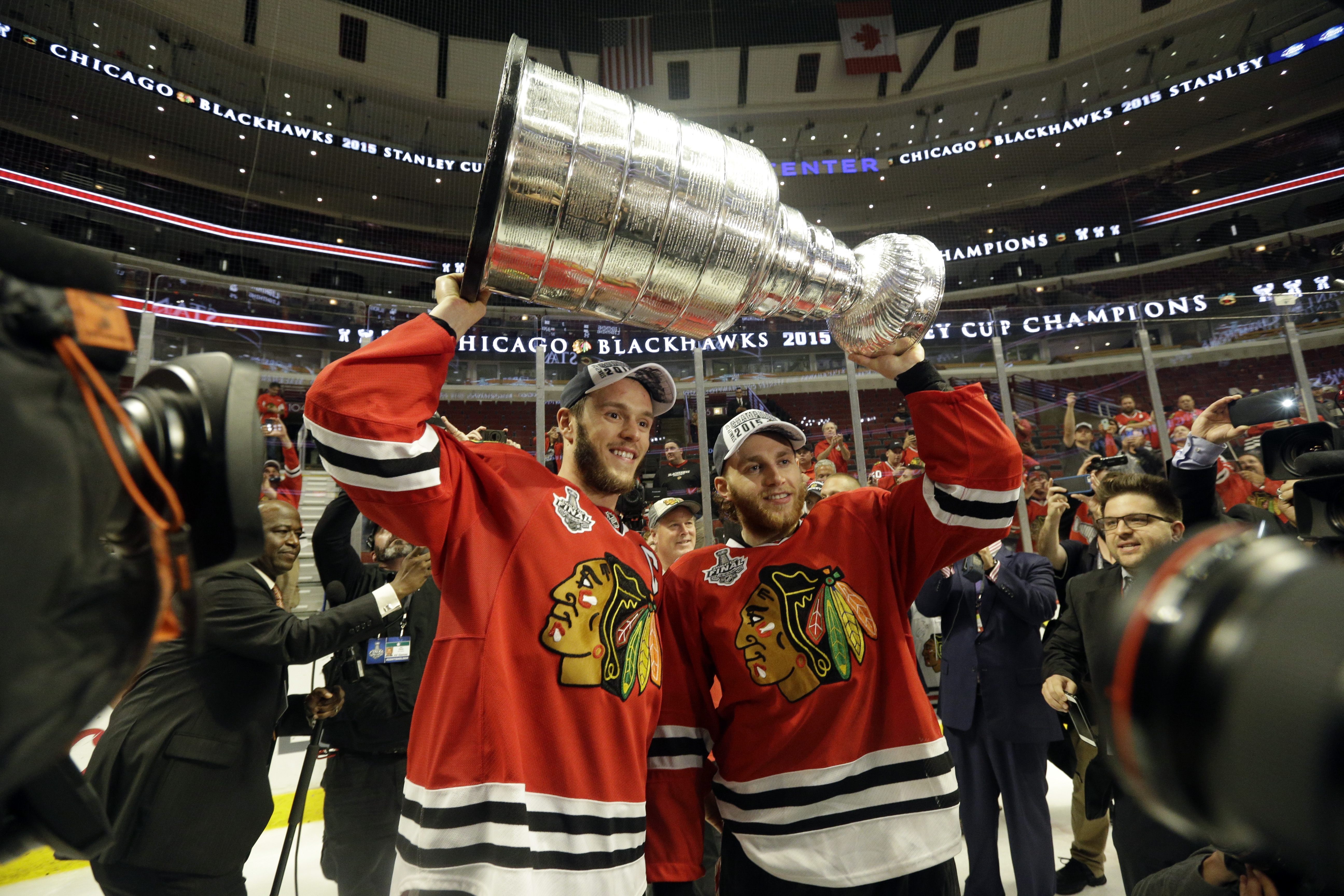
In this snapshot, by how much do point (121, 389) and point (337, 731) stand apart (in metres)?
2.56

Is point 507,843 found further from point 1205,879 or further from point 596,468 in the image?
point 1205,879

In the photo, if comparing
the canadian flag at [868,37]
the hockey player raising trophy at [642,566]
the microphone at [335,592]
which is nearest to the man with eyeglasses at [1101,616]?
the hockey player raising trophy at [642,566]

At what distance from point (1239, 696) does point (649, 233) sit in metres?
1.03

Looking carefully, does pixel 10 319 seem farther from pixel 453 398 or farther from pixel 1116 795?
pixel 453 398

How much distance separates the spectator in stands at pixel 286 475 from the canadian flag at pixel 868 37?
13.6 metres

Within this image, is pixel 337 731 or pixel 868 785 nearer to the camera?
pixel 868 785

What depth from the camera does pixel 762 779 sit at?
1.52 meters

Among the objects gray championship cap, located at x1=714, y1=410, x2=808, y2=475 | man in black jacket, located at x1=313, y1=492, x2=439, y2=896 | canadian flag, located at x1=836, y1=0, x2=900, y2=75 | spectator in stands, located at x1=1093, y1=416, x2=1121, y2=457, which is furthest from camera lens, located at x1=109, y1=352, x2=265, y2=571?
canadian flag, located at x1=836, y1=0, x2=900, y2=75

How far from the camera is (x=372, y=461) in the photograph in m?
1.16

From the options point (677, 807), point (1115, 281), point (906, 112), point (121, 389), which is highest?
point (906, 112)

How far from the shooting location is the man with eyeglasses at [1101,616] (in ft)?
5.83

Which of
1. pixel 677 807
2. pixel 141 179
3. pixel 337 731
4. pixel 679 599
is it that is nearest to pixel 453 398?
pixel 337 731

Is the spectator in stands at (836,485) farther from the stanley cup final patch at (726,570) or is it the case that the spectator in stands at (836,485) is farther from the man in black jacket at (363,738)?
the man in black jacket at (363,738)

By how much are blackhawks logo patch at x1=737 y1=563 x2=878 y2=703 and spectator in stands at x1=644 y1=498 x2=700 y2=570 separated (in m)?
1.54
